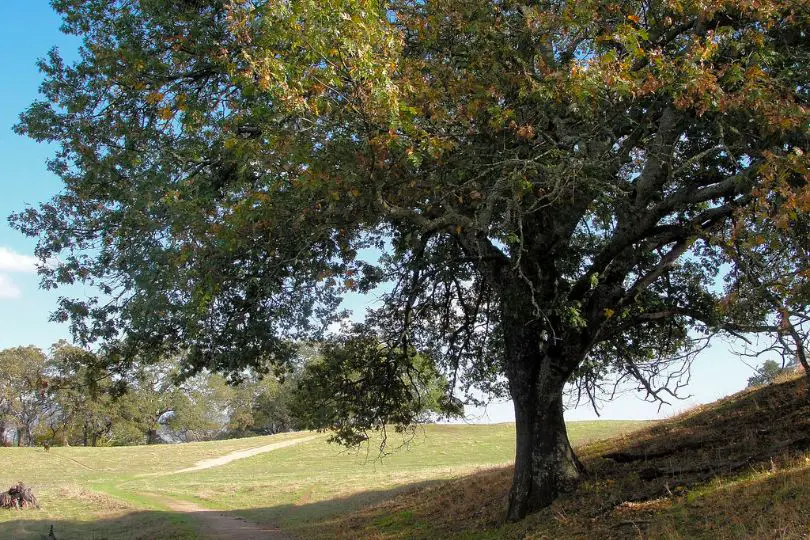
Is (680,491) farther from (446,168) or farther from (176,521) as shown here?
(176,521)

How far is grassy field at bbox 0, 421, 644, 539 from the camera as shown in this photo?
65.5 ft

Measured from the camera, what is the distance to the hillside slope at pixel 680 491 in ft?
27.1

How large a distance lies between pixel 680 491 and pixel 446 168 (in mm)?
6323

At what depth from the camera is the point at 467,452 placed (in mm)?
41594

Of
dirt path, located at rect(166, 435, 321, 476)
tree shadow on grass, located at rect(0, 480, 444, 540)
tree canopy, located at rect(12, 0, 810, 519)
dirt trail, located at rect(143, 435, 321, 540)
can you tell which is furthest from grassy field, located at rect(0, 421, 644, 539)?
tree canopy, located at rect(12, 0, 810, 519)

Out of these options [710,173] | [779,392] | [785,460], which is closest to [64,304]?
[710,173]

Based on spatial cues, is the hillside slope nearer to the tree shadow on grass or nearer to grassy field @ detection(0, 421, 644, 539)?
grassy field @ detection(0, 421, 644, 539)

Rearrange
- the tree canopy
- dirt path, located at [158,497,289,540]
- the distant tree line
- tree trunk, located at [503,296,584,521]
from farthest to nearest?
the distant tree line → dirt path, located at [158,497,289,540] → tree trunk, located at [503,296,584,521] → the tree canopy

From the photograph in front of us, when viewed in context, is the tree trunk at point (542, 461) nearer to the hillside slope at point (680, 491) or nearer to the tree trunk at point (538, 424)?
the tree trunk at point (538, 424)

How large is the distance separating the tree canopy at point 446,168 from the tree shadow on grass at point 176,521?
735 centimetres

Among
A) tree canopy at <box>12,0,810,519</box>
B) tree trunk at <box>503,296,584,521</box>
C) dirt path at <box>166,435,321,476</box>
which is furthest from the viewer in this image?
dirt path at <box>166,435,321,476</box>

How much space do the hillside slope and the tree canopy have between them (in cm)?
127

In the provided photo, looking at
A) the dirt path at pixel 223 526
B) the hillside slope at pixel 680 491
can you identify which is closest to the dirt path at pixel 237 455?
the dirt path at pixel 223 526

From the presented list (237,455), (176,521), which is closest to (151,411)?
(237,455)
